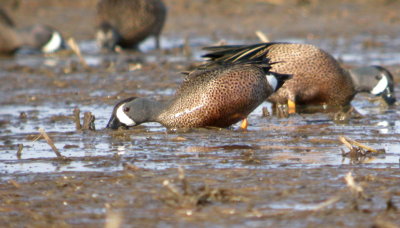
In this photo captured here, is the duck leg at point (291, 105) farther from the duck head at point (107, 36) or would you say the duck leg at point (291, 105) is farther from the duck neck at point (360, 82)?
the duck head at point (107, 36)

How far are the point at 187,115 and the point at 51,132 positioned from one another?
1327 mm

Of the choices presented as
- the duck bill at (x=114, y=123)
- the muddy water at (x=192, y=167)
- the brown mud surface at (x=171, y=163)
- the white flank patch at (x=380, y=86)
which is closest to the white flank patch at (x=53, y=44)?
the brown mud surface at (x=171, y=163)

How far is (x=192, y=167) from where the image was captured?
5.13 metres

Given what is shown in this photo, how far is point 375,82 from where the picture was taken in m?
7.72

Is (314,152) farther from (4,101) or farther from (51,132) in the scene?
(4,101)

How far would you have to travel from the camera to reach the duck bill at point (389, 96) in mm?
7664

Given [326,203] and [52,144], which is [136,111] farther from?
[326,203]

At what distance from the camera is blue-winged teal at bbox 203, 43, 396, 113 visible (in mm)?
7316

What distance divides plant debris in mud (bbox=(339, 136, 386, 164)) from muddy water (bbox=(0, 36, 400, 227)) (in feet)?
0.16

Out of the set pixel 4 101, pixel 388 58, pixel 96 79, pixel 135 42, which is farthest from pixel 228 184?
pixel 135 42

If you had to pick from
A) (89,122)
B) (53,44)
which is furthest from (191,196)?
(53,44)

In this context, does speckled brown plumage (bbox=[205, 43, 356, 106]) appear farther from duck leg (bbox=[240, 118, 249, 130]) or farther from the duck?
the duck

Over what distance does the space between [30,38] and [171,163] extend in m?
8.68

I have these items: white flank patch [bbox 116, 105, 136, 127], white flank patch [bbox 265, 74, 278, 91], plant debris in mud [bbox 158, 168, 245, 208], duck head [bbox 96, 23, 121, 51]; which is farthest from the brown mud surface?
duck head [bbox 96, 23, 121, 51]
